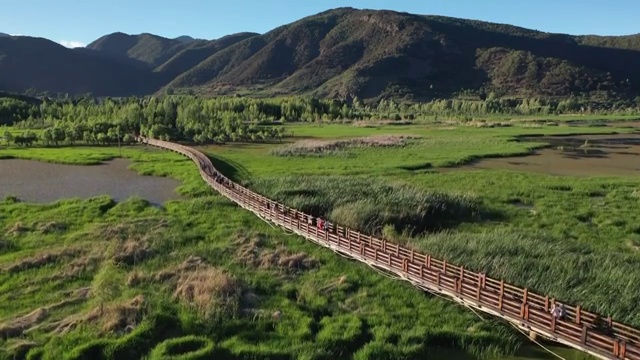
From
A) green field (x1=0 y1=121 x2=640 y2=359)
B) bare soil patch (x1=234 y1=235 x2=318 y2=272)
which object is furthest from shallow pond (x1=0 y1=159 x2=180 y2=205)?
bare soil patch (x1=234 y1=235 x2=318 y2=272)

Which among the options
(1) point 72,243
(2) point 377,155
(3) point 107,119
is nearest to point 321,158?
(2) point 377,155

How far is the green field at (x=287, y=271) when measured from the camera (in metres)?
22.0

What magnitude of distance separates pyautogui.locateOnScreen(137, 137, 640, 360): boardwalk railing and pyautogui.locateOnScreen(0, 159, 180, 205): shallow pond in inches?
1050

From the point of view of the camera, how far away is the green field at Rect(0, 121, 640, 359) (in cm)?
2195

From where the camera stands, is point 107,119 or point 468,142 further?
point 107,119

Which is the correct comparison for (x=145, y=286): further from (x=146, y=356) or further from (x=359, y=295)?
(x=359, y=295)

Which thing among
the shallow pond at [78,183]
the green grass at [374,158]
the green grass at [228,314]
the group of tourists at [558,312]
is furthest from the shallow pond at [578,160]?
the group of tourists at [558,312]

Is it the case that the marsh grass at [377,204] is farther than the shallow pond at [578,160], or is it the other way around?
the shallow pond at [578,160]

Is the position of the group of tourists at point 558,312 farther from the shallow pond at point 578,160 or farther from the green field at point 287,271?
the shallow pond at point 578,160

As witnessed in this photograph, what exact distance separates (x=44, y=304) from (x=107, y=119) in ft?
376

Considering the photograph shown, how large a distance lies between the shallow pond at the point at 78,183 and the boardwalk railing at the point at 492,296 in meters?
26.7

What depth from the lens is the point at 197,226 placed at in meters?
40.2

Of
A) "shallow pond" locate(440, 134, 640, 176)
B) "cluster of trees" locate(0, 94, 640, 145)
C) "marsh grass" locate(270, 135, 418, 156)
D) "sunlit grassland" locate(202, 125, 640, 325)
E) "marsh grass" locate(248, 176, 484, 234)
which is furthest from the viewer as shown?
"cluster of trees" locate(0, 94, 640, 145)

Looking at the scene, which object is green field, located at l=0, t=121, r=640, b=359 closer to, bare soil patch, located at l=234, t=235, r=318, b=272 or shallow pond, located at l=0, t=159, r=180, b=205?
bare soil patch, located at l=234, t=235, r=318, b=272
